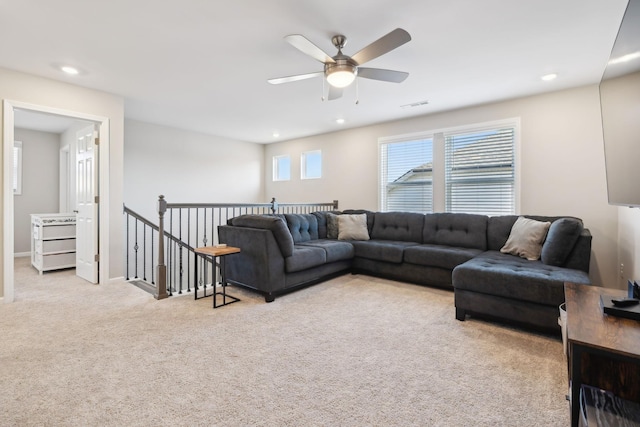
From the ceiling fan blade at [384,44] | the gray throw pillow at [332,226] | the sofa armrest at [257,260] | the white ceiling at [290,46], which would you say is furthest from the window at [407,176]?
the ceiling fan blade at [384,44]

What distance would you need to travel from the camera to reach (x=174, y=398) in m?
1.67

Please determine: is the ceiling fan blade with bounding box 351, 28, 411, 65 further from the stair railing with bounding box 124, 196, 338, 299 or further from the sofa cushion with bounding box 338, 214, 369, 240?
the sofa cushion with bounding box 338, 214, 369, 240

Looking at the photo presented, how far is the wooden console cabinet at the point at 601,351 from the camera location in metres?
1.13

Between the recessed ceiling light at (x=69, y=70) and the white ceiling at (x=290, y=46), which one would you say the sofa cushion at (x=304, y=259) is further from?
the recessed ceiling light at (x=69, y=70)

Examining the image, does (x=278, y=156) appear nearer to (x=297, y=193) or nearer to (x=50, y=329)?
(x=297, y=193)

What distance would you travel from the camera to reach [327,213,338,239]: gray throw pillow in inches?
193

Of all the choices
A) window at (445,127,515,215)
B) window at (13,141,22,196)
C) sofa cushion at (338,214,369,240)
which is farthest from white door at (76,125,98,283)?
window at (445,127,515,215)

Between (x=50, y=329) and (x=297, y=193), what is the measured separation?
486cm

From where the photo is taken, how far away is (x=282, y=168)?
7.30 m

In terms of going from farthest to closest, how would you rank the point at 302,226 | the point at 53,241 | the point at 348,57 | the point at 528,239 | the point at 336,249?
the point at 53,241, the point at 302,226, the point at 336,249, the point at 528,239, the point at 348,57

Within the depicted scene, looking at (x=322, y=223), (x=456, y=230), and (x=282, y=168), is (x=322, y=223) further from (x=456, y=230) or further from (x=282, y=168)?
(x=282, y=168)

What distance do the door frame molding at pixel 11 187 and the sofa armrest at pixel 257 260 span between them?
5.59 ft

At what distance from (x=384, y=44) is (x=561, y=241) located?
8.09 ft

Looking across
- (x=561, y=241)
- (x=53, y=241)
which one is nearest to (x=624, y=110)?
(x=561, y=241)
